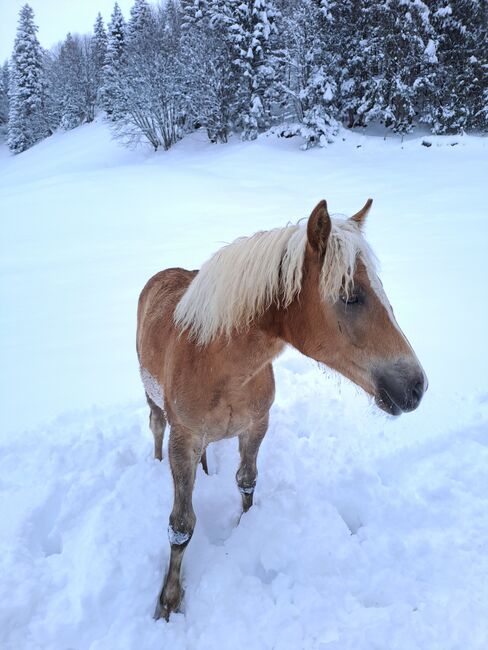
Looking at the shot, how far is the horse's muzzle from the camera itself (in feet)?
4.65

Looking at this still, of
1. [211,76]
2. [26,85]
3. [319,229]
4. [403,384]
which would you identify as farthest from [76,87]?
[403,384]

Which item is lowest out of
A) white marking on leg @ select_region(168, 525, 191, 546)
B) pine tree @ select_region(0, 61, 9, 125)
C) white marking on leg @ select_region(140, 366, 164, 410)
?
white marking on leg @ select_region(168, 525, 191, 546)

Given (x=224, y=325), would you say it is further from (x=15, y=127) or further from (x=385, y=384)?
(x=15, y=127)

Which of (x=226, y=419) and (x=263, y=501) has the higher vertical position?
(x=226, y=419)

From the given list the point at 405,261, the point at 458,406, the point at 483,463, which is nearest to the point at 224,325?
the point at 483,463

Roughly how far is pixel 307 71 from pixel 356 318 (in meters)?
23.6

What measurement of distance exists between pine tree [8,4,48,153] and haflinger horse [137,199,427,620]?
1764 inches

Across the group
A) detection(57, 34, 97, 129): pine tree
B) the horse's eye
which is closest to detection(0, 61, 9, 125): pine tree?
detection(57, 34, 97, 129): pine tree

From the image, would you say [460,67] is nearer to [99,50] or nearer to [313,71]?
[313,71]

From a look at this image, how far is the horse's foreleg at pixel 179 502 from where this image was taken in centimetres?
212

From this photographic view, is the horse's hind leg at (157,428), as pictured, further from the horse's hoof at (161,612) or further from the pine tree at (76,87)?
the pine tree at (76,87)

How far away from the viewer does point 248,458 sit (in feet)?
8.18

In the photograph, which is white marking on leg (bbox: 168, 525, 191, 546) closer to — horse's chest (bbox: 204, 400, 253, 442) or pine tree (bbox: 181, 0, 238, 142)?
horse's chest (bbox: 204, 400, 253, 442)

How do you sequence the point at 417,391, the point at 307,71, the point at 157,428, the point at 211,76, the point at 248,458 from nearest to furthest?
the point at 417,391
the point at 248,458
the point at 157,428
the point at 307,71
the point at 211,76
